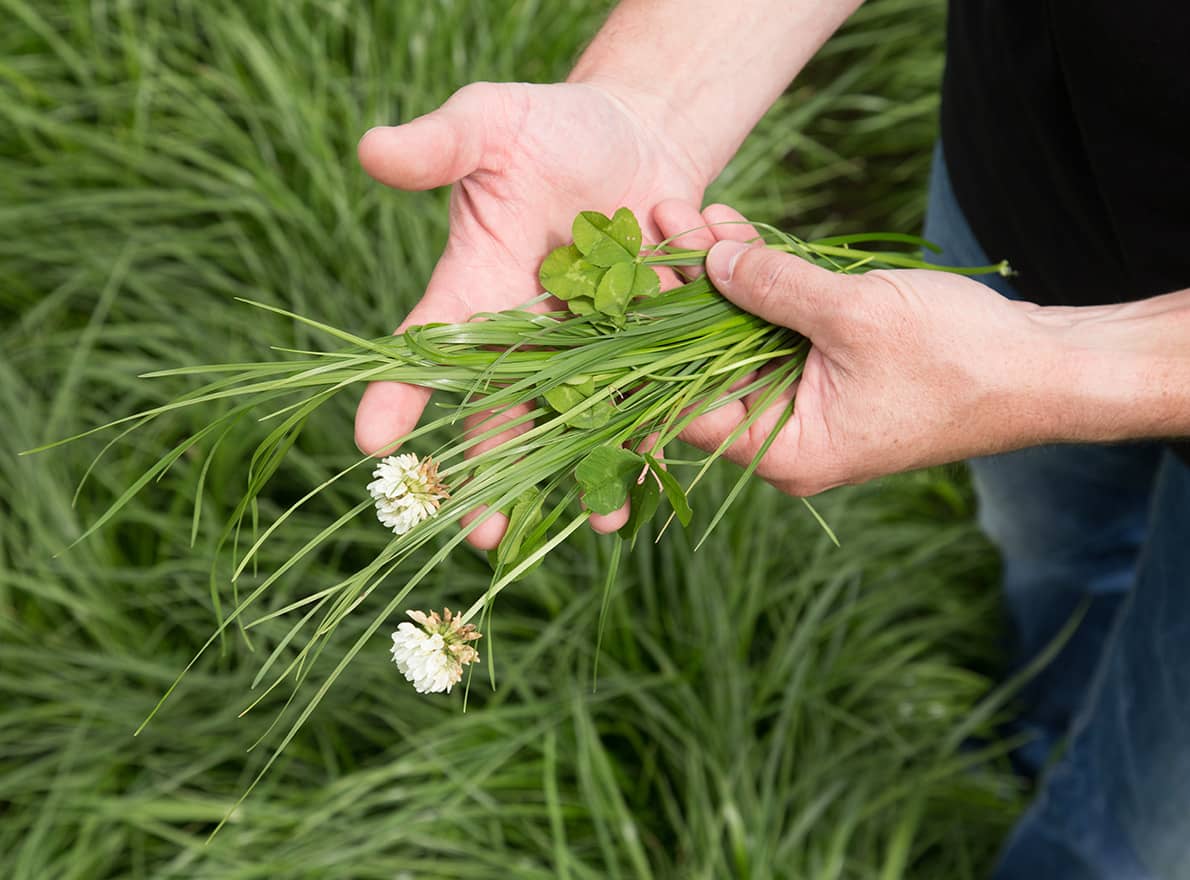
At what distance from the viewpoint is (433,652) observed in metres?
0.82

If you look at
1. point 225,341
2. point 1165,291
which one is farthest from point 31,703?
point 1165,291

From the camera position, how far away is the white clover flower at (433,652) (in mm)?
806

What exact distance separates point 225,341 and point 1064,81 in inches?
56.4

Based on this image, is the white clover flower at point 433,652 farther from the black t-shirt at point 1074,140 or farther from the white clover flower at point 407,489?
the black t-shirt at point 1074,140

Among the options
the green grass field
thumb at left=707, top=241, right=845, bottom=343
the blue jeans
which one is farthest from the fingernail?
the green grass field

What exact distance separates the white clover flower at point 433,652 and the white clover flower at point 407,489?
9cm

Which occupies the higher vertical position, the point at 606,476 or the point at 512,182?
the point at 512,182

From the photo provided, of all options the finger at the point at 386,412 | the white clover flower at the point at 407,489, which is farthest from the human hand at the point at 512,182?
the white clover flower at the point at 407,489

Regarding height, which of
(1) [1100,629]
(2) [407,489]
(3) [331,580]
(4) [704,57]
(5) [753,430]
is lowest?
(1) [1100,629]

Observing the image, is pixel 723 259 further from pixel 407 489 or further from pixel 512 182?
pixel 407 489

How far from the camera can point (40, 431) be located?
1696 millimetres

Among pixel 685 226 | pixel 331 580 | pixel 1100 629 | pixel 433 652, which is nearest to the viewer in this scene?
pixel 433 652

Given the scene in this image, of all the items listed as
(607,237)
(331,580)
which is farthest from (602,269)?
(331,580)

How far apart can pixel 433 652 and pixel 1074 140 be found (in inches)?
32.8
